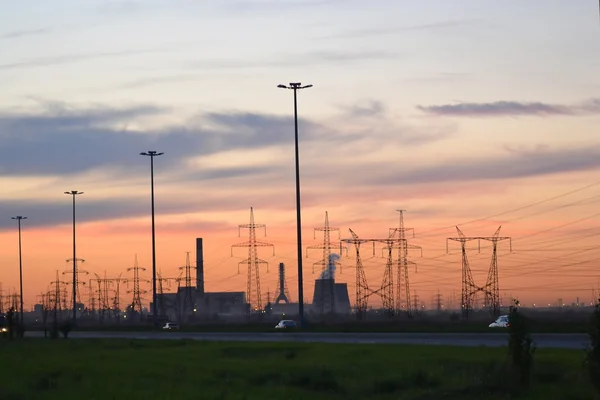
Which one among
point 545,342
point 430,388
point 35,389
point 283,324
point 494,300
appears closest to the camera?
point 430,388

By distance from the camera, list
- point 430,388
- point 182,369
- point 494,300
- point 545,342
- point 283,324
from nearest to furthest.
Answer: point 430,388
point 182,369
point 545,342
point 283,324
point 494,300

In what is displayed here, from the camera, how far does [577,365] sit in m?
31.5

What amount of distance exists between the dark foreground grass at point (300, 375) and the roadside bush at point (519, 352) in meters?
0.34

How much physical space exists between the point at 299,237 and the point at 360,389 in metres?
40.6

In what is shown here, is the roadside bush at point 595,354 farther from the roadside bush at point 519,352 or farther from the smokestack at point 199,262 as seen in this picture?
the smokestack at point 199,262

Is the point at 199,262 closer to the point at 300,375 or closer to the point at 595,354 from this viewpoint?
the point at 300,375

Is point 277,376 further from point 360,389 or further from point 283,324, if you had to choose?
point 283,324

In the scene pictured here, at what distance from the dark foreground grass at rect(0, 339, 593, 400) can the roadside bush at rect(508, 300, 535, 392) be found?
0.34m

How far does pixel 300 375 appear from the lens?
33000 millimetres

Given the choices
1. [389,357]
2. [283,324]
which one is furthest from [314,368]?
[283,324]

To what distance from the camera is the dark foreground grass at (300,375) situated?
96.6 feet

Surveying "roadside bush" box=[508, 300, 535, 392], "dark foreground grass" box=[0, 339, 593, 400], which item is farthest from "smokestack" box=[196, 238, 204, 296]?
"roadside bush" box=[508, 300, 535, 392]

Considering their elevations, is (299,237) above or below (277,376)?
above

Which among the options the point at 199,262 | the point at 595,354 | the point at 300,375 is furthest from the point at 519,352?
the point at 199,262
